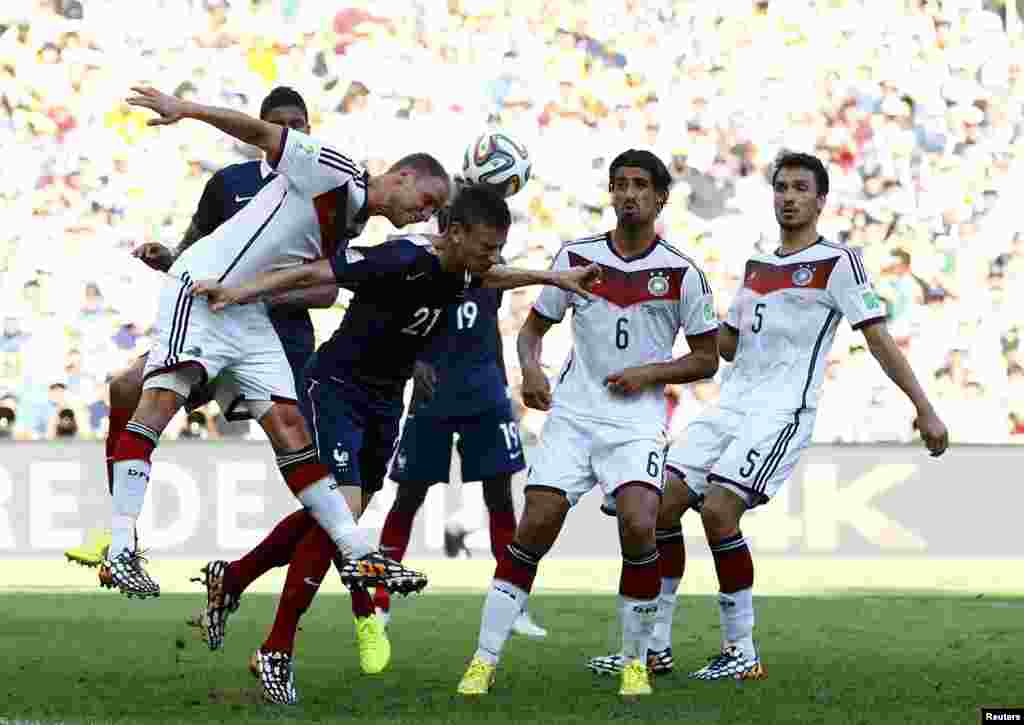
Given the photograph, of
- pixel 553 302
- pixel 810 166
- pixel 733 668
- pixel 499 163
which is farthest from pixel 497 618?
pixel 499 163

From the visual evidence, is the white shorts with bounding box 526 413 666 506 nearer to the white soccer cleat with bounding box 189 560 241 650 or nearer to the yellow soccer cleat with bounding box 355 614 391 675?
the yellow soccer cleat with bounding box 355 614 391 675

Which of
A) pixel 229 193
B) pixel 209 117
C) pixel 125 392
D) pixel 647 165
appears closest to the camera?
pixel 209 117

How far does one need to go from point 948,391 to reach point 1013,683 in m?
8.98

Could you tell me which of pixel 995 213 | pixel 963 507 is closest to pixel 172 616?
pixel 963 507

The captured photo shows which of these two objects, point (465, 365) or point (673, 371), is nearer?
point (673, 371)

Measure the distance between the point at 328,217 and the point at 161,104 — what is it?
80cm

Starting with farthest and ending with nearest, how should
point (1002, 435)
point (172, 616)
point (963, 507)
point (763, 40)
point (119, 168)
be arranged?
point (763, 40) < point (119, 168) < point (1002, 435) < point (963, 507) < point (172, 616)

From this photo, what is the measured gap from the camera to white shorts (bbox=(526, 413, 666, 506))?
7141 millimetres

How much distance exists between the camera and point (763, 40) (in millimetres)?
18281

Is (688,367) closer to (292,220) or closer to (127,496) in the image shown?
(292,220)

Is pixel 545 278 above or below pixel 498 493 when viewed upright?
above

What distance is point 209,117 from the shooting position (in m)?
6.46

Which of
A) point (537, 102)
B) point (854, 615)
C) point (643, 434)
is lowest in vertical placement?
point (854, 615)

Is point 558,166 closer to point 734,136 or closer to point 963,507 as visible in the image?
point 734,136
